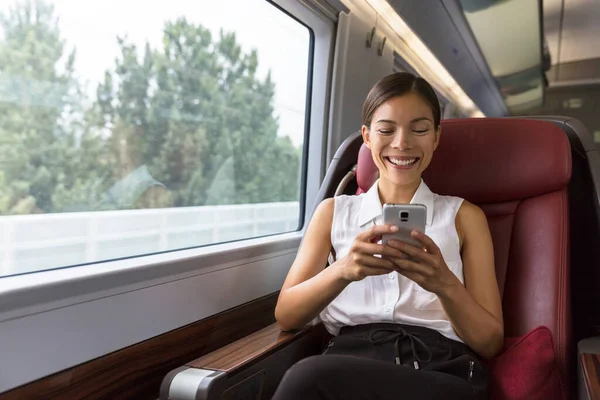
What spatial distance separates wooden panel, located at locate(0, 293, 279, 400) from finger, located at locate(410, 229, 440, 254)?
0.82 m

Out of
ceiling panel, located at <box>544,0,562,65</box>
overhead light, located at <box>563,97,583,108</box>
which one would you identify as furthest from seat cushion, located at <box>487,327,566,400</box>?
overhead light, located at <box>563,97,583,108</box>

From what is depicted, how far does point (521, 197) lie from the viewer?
67.0 inches

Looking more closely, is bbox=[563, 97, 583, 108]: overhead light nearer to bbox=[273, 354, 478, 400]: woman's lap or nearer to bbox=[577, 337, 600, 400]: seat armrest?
bbox=[577, 337, 600, 400]: seat armrest

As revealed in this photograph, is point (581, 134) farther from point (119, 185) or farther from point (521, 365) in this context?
point (119, 185)

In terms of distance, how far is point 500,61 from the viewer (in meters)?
5.88

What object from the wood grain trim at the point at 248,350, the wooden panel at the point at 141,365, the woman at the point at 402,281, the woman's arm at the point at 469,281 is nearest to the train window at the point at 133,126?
the wooden panel at the point at 141,365

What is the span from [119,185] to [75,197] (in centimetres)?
17

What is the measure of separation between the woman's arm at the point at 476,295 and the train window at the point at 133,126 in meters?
0.95

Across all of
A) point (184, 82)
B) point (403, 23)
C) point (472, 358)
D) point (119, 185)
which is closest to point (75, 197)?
point (119, 185)

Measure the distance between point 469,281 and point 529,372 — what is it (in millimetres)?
260

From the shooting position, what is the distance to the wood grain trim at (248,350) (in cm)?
127

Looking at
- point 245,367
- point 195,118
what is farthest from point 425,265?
point 195,118

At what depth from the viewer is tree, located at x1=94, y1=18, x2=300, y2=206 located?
168cm

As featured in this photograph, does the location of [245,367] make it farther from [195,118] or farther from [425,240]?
[195,118]
